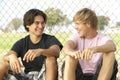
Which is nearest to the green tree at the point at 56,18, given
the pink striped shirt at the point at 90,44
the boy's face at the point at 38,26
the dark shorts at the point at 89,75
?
the boy's face at the point at 38,26

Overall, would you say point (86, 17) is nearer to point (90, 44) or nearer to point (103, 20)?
point (90, 44)

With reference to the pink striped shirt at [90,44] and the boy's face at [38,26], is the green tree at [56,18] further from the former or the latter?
the pink striped shirt at [90,44]

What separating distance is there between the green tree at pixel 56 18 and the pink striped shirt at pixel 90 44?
1.18 m

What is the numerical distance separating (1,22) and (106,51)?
2.58 m

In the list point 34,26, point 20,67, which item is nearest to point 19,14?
point 34,26

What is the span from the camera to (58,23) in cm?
554

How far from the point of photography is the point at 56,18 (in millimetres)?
5449

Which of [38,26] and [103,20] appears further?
[103,20]

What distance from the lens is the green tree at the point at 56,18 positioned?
17.9ft

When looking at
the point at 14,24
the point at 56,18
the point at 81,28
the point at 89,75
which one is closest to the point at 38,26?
the point at 81,28

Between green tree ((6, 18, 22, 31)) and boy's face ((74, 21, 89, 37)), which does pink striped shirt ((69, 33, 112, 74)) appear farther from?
green tree ((6, 18, 22, 31))

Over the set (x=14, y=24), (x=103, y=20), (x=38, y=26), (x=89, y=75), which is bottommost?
(x=89, y=75)

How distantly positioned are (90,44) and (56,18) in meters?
1.32

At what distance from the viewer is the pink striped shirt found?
416cm
